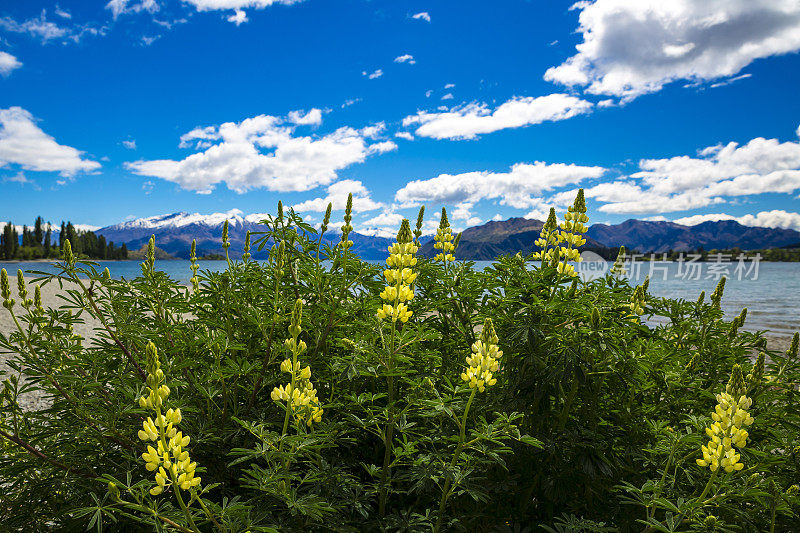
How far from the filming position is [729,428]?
7.50 feet

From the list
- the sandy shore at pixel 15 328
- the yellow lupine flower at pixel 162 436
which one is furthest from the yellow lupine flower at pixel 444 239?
the sandy shore at pixel 15 328

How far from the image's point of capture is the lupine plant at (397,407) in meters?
2.37

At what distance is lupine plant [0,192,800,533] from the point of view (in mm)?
2369

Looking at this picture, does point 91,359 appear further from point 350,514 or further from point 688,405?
point 688,405

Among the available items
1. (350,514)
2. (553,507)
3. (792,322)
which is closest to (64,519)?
(350,514)

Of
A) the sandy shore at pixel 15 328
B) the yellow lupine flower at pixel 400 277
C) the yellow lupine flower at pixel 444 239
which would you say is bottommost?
the sandy shore at pixel 15 328

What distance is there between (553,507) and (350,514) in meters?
1.54

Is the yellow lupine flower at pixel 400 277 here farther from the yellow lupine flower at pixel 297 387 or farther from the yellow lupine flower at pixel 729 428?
the yellow lupine flower at pixel 729 428

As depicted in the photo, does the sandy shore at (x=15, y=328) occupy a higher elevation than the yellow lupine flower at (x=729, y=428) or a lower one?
lower

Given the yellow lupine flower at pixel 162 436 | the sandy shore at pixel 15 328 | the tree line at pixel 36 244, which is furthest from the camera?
the tree line at pixel 36 244

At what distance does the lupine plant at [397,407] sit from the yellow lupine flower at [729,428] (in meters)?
0.01

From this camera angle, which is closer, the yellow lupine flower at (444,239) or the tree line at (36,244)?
the yellow lupine flower at (444,239)

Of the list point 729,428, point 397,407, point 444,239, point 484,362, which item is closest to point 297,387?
point 397,407

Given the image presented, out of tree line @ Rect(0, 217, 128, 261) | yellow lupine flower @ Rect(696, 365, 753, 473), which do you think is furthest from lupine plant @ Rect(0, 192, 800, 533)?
tree line @ Rect(0, 217, 128, 261)
